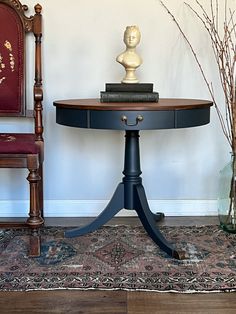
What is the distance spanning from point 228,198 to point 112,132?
790 millimetres

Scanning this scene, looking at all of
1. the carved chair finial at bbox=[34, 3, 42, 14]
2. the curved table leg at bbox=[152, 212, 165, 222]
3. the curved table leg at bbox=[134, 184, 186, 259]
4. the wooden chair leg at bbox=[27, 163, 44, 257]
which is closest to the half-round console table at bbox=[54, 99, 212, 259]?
the curved table leg at bbox=[134, 184, 186, 259]

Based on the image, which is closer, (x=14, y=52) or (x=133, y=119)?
(x=133, y=119)

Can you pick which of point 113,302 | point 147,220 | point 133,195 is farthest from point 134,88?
point 113,302

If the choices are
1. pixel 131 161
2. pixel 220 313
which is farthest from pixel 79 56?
pixel 220 313

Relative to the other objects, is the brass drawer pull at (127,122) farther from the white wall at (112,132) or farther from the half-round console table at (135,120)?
the white wall at (112,132)

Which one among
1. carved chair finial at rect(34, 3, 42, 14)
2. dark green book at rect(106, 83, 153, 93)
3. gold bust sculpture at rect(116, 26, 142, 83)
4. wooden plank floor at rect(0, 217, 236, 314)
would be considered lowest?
wooden plank floor at rect(0, 217, 236, 314)

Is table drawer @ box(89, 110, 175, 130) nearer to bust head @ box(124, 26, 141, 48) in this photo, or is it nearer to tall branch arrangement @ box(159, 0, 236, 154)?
bust head @ box(124, 26, 141, 48)

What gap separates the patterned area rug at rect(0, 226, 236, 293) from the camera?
1.93 metres

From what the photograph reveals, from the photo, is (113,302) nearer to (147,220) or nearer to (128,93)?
(147,220)

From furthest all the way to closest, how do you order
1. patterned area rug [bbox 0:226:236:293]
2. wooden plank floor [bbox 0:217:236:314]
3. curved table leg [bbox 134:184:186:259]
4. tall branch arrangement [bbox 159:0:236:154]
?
tall branch arrangement [bbox 159:0:236:154]
curved table leg [bbox 134:184:186:259]
patterned area rug [bbox 0:226:236:293]
wooden plank floor [bbox 0:217:236:314]

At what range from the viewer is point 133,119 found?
2029mm

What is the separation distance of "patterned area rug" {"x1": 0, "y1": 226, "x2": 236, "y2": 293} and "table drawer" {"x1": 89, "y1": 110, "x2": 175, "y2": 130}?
62cm

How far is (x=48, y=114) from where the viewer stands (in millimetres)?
2811

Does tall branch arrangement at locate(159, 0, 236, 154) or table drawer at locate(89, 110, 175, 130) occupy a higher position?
tall branch arrangement at locate(159, 0, 236, 154)
